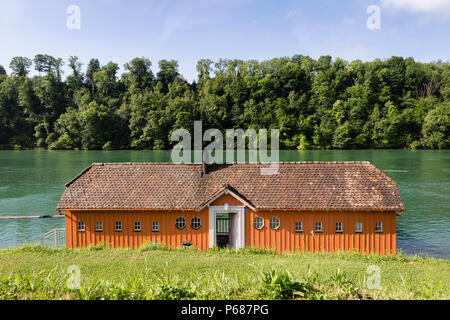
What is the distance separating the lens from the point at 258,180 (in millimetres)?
17750

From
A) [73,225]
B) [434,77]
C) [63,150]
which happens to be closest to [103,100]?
[63,150]

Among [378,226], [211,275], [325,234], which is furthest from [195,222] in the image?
[378,226]

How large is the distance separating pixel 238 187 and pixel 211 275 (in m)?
7.45

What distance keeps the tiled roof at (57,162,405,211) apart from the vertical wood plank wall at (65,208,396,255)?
53 cm

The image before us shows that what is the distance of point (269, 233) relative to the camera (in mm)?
16141

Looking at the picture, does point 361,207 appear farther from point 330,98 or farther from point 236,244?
point 330,98

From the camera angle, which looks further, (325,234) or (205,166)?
(205,166)

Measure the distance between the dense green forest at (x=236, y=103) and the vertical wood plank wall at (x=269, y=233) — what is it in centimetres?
8412

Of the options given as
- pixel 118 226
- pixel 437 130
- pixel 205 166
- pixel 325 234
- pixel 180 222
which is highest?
pixel 437 130

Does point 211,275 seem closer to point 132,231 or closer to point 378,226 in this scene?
point 132,231

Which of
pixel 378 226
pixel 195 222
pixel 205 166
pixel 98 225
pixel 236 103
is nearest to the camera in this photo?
pixel 378 226

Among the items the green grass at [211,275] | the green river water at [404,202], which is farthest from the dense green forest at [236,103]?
the green grass at [211,275]

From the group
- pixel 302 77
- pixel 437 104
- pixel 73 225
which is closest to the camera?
pixel 73 225
